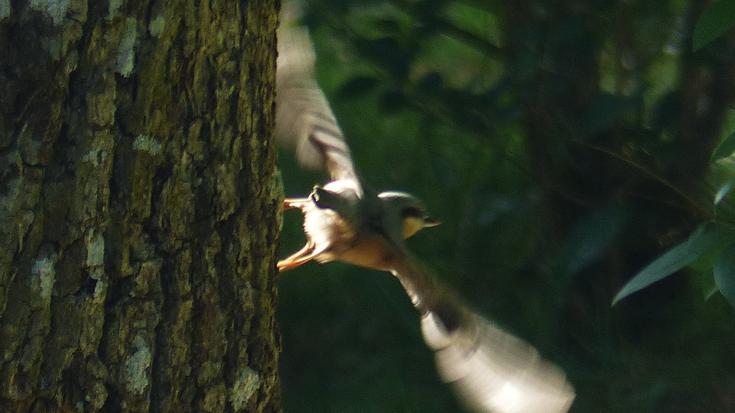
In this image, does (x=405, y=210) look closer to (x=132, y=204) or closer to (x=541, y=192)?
(x=132, y=204)

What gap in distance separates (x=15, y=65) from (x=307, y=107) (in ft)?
3.94

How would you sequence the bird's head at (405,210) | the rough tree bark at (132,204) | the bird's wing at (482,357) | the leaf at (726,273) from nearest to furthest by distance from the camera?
the rough tree bark at (132,204) → the leaf at (726,273) → the bird's wing at (482,357) → the bird's head at (405,210)

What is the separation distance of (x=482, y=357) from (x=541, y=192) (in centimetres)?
200

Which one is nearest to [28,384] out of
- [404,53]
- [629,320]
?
[404,53]

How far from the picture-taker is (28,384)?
1.79m

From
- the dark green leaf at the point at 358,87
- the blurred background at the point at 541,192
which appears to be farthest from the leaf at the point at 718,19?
the dark green leaf at the point at 358,87

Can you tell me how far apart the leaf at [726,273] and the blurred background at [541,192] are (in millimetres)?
1511

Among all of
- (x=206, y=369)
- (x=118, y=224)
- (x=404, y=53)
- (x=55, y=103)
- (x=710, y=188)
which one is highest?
(x=55, y=103)

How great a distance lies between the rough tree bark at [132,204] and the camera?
A: 5.90ft

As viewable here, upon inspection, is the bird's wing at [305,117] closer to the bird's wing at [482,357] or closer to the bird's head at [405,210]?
the bird's head at [405,210]

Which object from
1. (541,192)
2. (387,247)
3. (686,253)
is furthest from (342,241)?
(541,192)

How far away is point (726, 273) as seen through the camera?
7.35ft

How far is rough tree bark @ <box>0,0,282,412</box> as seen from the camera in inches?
70.8

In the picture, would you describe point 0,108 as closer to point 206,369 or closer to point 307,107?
point 206,369
